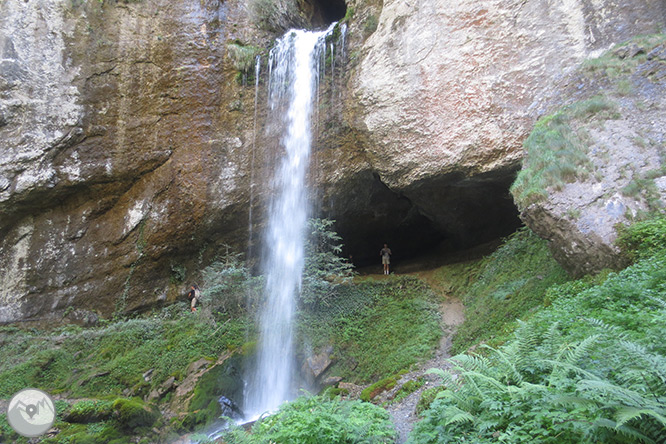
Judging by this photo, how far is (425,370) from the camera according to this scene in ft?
25.0

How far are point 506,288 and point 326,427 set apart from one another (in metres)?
6.45

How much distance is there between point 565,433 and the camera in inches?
100

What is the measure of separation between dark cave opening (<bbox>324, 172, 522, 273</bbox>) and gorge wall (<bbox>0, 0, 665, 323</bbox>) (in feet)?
0.26

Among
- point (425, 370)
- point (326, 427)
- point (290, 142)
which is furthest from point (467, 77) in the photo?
point (326, 427)

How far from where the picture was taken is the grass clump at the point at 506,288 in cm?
727

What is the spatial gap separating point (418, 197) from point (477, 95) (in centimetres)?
391

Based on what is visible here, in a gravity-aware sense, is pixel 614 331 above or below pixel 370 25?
below

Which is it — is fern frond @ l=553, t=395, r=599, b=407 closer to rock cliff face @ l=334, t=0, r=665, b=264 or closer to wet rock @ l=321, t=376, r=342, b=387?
wet rock @ l=321, t=376, r=342, b=387

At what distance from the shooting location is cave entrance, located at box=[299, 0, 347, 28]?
1628 cm

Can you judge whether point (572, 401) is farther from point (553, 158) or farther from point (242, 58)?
point (242, 58)

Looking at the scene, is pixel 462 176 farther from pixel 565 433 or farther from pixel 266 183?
pixel 565 433

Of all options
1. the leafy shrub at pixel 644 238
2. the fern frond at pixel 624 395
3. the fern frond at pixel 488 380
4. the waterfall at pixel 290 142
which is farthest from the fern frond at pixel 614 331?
the waterfall at pixel 290 142

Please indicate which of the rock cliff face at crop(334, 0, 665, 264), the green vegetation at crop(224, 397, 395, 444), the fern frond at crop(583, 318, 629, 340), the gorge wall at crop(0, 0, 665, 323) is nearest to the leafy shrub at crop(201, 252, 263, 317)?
the gorge wall at crop(0, 0, 665, 323)

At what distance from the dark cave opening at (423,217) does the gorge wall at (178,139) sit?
8 centimetres
